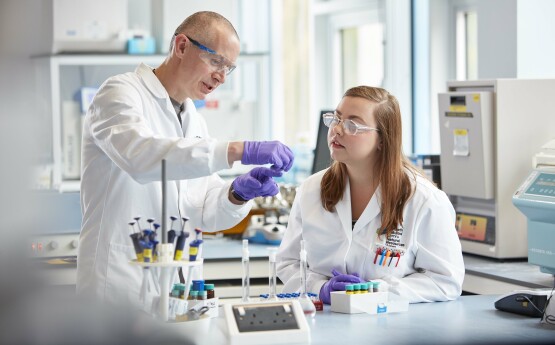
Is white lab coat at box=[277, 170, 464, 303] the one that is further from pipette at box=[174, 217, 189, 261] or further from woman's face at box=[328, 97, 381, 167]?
pipette at box=[174, 217, 189, 261]

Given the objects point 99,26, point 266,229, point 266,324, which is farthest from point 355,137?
point 99,26

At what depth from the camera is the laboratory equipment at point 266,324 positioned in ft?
5.87

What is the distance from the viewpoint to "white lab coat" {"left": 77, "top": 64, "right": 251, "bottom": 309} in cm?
189

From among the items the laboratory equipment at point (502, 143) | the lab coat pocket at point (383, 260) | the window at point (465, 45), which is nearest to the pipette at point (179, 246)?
the lab coat pocket at point (383, 260)

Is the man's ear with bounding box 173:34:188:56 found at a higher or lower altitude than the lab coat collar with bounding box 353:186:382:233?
higher

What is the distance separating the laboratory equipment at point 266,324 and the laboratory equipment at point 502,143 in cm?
168

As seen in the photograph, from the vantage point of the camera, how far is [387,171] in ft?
8.50

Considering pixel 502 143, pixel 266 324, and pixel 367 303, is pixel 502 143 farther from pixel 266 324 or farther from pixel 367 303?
pixel 266 324

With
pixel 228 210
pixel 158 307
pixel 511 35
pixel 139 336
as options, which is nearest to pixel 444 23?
pixel 511 35

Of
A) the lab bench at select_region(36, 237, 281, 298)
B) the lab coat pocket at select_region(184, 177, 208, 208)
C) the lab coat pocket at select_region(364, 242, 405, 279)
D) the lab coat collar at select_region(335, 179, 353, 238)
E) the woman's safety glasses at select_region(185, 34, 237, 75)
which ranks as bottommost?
the lab bench at select_region(36, 237, 281, 298)

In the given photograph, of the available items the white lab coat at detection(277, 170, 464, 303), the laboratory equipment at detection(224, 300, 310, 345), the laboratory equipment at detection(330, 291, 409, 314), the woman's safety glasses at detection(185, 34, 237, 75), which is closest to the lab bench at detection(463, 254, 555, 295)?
the white lab coat at detection(277, 170, 464, 303)

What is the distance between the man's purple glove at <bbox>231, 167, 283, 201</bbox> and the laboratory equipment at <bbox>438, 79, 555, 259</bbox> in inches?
A: 53.5

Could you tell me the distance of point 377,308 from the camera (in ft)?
7.20

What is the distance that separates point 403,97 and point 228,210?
320 cm
